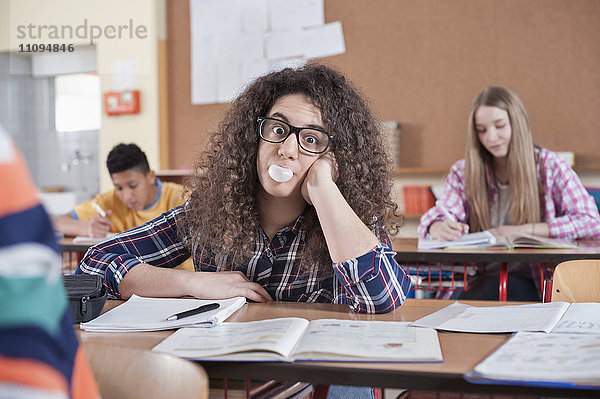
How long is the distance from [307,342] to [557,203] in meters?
2.16

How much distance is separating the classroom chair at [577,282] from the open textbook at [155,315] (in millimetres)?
775

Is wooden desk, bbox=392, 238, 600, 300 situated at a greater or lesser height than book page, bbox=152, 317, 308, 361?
lesser

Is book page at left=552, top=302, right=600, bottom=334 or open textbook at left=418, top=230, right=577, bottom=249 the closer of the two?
book page at left=552, top=302, right=600, bottom=334

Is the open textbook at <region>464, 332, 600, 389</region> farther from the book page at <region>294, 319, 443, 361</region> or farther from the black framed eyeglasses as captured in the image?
the black framed eyeglasses

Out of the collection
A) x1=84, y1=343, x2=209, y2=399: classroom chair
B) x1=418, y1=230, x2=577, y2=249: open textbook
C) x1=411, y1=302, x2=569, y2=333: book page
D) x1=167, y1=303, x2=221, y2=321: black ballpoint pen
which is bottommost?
x1=418, y1=230, x2=577, y2=249: open textbook

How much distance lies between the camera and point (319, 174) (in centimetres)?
142

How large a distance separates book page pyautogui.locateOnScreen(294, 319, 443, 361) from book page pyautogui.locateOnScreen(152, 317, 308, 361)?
0.08ft

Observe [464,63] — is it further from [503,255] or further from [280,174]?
[280,174]

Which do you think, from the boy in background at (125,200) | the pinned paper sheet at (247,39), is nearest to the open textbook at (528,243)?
Answer: the boy in background at (125,200)

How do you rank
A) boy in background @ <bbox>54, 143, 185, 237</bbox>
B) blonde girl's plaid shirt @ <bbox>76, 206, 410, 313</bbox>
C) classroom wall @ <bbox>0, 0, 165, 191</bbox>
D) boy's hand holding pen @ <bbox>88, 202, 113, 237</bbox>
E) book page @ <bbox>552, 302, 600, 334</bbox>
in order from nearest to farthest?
1. book page @ <bbox>552, 302, 600, 334</bbox>
2. blonde girl's plaid shirt @ <bbox>76, 206, 410, 313</bbox>
3. boy's hand holding pen @ <bbox>88, 202, 113, 237</bbox>
4. boy in background @ <bbox>54, 143, 185, 237</bbox>
5. classroom wall @ <bbox>0, 0, 165, 191</bbox>

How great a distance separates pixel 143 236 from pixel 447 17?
146 inches

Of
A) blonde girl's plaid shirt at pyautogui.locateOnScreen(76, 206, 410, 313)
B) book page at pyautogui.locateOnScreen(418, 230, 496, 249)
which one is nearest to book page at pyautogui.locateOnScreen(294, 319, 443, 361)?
blonde girl's plaid shirt at pyautogui.locateOnScreen(76, 206, 410, 313)

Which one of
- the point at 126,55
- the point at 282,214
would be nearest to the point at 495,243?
the point at 282,214

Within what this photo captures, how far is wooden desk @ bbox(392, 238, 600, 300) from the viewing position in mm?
2162
